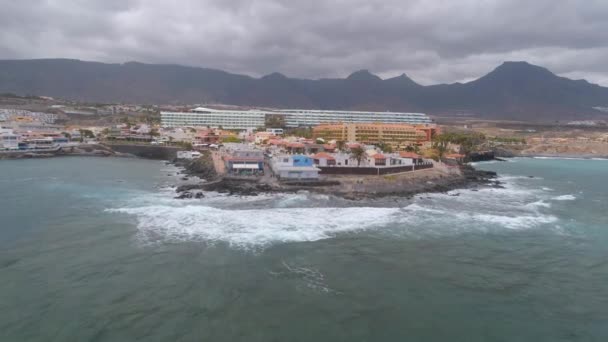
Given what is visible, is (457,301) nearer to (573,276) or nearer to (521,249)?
(573,276)

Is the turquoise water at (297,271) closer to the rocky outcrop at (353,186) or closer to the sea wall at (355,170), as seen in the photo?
the rocky outcrop at (353,186)

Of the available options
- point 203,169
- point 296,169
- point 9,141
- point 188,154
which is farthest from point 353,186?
point 9,141

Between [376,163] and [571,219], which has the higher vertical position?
[376,163]

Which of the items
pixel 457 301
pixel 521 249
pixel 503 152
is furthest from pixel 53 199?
pixel 503 152

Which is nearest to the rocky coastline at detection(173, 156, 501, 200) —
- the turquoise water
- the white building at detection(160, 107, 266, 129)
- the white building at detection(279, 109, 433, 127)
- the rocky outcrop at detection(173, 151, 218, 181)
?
the rocky outcrop at detection(173, 151, 218, 181)

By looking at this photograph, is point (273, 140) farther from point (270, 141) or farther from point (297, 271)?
point (297, 271)

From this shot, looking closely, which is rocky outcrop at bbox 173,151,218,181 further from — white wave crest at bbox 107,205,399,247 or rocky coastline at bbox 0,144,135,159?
rocky coastline at bbox 0,144,135,159

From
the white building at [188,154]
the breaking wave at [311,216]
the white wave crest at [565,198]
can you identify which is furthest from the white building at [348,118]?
the breaking wave at [311,216]
